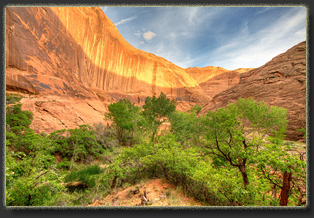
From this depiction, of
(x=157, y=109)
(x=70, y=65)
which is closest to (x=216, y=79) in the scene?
(x=157, y=109)

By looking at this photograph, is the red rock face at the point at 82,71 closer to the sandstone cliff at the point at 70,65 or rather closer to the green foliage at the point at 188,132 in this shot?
the sandstone cliff at the point at 70,65

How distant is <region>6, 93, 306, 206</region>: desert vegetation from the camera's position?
273 centimetres

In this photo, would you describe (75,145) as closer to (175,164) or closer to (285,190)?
(175,164)

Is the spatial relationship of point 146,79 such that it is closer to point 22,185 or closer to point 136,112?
point 136,112

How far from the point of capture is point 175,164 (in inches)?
177

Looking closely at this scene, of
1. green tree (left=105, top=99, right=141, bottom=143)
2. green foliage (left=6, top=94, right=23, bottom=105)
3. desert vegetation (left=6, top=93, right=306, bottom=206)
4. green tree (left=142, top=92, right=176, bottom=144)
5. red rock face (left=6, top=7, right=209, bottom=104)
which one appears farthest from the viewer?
green tree (left=105, top=99, right=141, bottom=143)

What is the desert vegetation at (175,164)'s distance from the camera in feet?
8.95

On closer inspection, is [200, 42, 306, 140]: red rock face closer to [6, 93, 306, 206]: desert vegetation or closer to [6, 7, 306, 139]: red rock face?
[6, 7, 306, 139]: red rock face

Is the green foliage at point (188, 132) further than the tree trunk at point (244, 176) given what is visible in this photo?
Yes

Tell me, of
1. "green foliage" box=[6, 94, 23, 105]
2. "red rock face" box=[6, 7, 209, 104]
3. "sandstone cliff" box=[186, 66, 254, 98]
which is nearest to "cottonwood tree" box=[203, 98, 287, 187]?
"red rock face" box=[6, 7, 209, 104]

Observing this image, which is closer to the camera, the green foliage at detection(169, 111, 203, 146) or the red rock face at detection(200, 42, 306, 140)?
the green foliage at detection(169, 111, 203, 146)

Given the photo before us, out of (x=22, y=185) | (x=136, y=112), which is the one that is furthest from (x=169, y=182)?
(x=136, y=112)

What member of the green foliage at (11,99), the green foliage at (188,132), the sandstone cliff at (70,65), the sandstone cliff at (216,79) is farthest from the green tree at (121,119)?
the sandstone cliff at (216,79)

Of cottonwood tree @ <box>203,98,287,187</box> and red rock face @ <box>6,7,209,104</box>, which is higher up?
red rock face @ <box>6,7,209,104</box>
